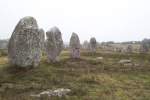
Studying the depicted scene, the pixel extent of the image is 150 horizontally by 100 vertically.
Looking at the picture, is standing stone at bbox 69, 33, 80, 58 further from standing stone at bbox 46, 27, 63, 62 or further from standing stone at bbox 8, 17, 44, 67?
standing stone at bbox 8, 17, 44, 67

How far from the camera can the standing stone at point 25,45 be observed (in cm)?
2833

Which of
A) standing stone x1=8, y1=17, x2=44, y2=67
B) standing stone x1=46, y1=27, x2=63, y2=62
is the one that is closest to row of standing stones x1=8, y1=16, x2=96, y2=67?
standing stone x1=8, y1=17, x2=44, y2=67

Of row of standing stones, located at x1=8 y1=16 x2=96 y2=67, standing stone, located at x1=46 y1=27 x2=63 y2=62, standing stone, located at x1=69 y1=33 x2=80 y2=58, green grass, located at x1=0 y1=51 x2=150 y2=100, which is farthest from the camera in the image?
standing stone, located at x1=69 y1=33 x2=80 y2=58

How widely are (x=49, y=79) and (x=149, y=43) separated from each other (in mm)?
63350

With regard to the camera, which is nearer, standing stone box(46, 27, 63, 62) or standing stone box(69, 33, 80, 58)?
standing stone box(46, 27, 63, 62)

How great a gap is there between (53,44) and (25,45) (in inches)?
438

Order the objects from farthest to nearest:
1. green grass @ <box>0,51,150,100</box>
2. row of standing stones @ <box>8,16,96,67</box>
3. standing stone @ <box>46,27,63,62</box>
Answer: standing stone @ <box>46,27,63,62</box> → row of standing stones @ <box>8,16,96,67</box> → green grass @ <box>0,51,150,100</box>

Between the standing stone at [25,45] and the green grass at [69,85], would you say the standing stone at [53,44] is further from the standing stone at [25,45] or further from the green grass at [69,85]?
the standing stone at [25,45]

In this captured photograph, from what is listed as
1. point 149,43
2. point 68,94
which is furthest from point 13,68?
point 149,43

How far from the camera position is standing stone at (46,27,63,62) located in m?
39.2

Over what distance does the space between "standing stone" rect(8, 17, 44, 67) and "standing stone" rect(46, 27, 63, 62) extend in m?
8.73

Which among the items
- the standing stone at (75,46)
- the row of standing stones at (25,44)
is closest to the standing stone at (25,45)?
the row of standing stones at (25,44)

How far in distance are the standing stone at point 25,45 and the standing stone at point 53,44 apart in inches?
344

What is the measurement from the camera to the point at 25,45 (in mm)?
28719
